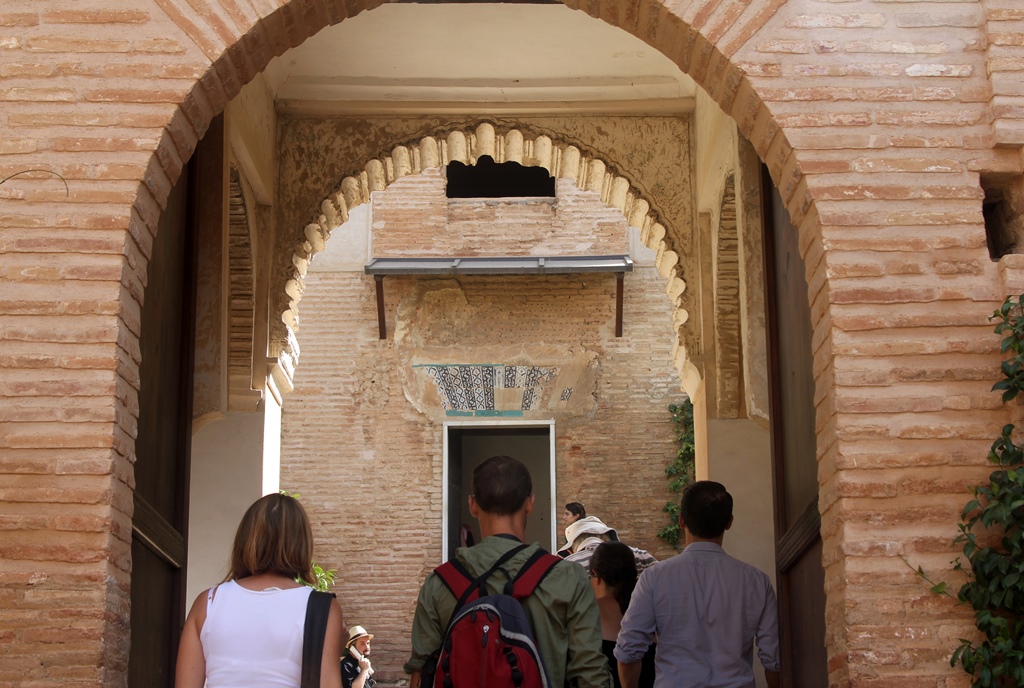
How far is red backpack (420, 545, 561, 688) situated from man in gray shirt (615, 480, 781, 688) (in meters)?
1.13

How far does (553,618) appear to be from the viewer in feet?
11.3

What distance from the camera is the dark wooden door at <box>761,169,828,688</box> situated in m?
4.89

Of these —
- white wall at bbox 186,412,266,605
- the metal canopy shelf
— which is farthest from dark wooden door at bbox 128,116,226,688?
the metal canopy shelf

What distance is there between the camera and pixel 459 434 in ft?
45.7

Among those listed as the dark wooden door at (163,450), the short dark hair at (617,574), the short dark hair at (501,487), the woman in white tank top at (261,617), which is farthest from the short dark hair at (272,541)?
the short dark hair at (617,574)

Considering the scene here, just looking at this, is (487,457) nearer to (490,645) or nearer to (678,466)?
(678,466)

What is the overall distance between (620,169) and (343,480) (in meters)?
6.14

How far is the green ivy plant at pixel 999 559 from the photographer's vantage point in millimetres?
3828

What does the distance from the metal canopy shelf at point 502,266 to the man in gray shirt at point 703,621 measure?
8.82 meters

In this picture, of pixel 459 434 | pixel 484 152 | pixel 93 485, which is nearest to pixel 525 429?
pixel 459 434

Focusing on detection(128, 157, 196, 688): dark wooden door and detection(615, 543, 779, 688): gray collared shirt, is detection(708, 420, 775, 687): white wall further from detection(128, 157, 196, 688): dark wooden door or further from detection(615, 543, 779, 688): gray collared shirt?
detection(128, 157, 196, 688): dark wooden door

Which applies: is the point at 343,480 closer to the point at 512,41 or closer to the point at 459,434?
the point at 459,434

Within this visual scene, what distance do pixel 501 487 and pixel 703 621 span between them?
1.17m

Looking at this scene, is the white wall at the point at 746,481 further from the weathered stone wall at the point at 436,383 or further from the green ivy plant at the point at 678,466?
the weathered stone wall at the point at 436,383
